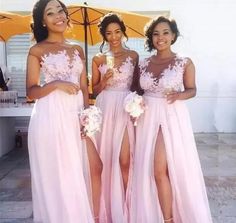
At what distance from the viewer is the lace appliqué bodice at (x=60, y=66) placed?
3219mm

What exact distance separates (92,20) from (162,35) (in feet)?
10.1

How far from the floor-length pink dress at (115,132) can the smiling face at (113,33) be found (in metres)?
0.20

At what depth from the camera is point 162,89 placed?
3.51 m

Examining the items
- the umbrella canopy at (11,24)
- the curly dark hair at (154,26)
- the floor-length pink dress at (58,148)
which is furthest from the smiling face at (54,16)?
the umbrella canopy at (11,24)

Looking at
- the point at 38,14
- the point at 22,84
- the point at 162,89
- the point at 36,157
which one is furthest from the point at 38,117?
the point at 22,84

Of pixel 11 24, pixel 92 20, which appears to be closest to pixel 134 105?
pixel 92 20

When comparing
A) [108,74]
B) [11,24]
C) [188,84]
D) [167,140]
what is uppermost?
[11,24]

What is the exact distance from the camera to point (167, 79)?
347 centimetres

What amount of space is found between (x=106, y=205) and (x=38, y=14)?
1935 mm

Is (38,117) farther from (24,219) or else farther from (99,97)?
(24,219)

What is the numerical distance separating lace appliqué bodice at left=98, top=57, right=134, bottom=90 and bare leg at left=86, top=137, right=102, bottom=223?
643 millimetres

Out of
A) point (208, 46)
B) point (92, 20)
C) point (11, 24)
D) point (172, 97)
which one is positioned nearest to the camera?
point (172, 97)

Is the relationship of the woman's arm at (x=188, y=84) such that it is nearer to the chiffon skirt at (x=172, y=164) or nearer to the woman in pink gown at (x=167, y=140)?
the woman in pink gown at (x=167, y=140)

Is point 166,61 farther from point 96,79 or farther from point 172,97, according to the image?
point 96,79
